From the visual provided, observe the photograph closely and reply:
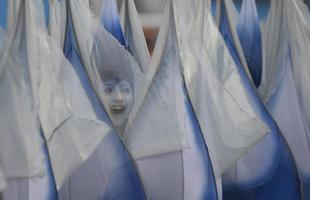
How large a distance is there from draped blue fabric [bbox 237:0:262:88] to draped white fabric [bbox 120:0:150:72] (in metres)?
0.25

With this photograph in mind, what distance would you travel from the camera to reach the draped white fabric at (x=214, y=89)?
1.16 m

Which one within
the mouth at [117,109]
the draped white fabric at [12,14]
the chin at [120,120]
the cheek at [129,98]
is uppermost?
the draped white fabric at [12,14]

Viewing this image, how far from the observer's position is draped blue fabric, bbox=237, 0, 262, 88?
1352 millimetres

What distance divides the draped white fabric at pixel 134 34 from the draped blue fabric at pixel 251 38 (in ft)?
0.81

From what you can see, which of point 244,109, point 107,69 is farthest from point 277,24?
point 107,69

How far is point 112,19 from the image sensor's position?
4.21ft

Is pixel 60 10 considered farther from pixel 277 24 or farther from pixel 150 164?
pixel 277 24

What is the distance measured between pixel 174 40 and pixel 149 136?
217 millimetres

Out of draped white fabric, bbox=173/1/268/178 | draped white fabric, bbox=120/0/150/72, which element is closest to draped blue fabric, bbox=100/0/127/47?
draped white fabric, bbox=120/0/150/72

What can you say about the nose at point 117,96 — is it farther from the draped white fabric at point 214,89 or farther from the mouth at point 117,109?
the draped white fabric at point 214,89

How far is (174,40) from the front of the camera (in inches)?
47.4

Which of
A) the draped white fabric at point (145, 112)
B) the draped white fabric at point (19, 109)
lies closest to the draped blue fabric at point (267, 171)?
the draped white fabric at point (145, 112)

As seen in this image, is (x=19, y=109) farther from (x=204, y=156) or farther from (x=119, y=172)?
(x=204, y=156)

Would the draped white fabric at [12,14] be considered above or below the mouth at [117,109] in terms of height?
above
